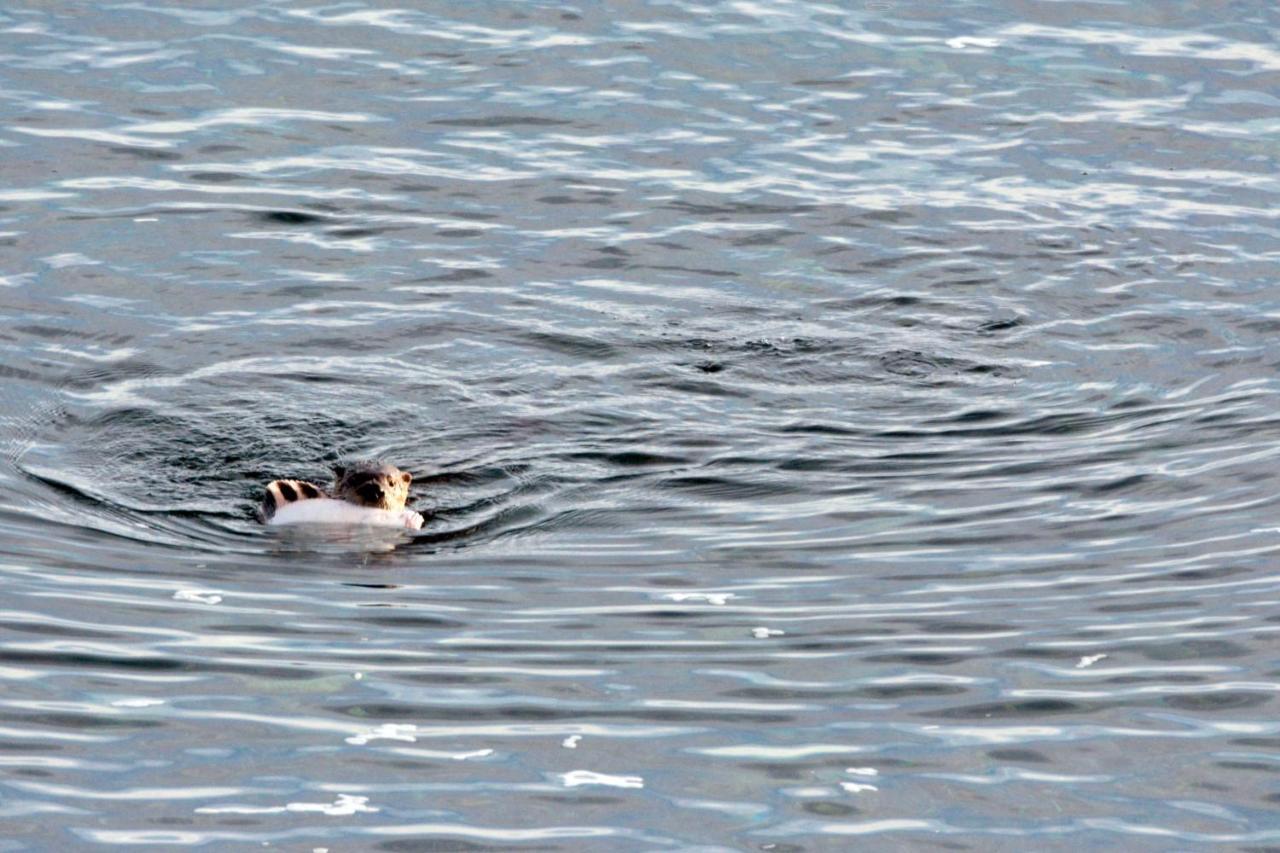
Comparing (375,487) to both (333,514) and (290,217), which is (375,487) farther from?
(290,217)

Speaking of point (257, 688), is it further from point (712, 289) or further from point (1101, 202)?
point (1101, 202)

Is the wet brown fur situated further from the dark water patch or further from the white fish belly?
the dark water patch

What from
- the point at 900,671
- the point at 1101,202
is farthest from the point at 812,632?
the point at 1101,202

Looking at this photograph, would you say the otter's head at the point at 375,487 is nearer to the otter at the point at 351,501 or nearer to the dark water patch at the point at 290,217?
the otter at the point at 351,501

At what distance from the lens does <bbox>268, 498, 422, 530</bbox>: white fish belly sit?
11484mm

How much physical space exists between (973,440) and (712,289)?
346cm

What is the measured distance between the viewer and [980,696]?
9.29 meters

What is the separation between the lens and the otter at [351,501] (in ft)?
37.8

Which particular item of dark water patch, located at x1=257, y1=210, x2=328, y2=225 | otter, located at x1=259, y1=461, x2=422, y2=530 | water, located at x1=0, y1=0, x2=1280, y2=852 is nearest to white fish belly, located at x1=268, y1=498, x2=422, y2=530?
otter, located at x1=259, y1=461, x2=422, y2=530

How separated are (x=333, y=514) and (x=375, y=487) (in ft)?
0.82

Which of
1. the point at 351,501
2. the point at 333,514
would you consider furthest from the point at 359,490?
the point at 333,514

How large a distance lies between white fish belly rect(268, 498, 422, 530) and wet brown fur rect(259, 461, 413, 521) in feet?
0.18

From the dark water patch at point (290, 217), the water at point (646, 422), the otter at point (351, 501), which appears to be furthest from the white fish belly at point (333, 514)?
the dark water patch at point (290, 217)

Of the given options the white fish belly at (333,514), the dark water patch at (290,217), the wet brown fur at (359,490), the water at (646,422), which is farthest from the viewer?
the dark water patch at (290,217)
